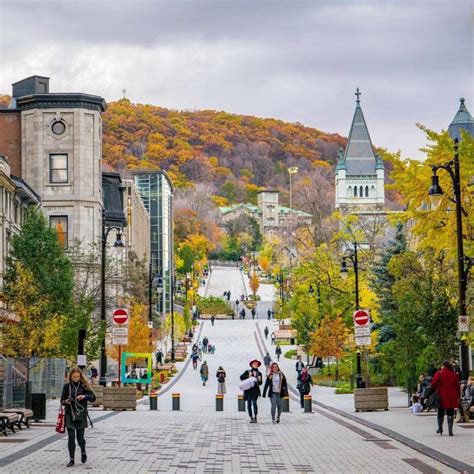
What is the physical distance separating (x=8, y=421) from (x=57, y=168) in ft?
139

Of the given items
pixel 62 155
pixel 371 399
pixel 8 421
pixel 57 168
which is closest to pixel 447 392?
pixel 8 421

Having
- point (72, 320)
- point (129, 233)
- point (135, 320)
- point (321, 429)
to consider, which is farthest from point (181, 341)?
point (321, 429)

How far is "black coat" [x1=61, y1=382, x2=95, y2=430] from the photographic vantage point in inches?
772

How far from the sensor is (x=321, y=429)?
28625mm

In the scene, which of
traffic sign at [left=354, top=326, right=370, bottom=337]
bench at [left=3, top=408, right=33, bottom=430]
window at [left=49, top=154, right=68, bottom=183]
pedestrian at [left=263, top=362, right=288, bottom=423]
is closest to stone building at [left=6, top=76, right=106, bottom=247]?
window at [left=49, top=154, right=68, bottom=183]

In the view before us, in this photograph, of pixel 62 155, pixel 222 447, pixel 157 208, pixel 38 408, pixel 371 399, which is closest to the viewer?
pixel 222 447

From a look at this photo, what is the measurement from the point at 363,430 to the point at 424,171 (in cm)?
1108

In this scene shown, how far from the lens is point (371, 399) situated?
118 ft

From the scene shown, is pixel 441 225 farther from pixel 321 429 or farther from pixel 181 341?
pixel 181 341

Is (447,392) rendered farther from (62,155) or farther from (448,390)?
(62,155)

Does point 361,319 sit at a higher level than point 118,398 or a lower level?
higher

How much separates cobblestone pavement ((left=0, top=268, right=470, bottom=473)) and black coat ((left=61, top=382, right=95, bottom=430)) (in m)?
0.68

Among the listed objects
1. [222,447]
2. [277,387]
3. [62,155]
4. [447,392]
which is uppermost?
[62,155]

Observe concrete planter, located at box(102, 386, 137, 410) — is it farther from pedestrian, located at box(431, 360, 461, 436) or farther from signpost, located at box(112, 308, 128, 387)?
pedestrian, located at box(431, 360, 461, 436)
